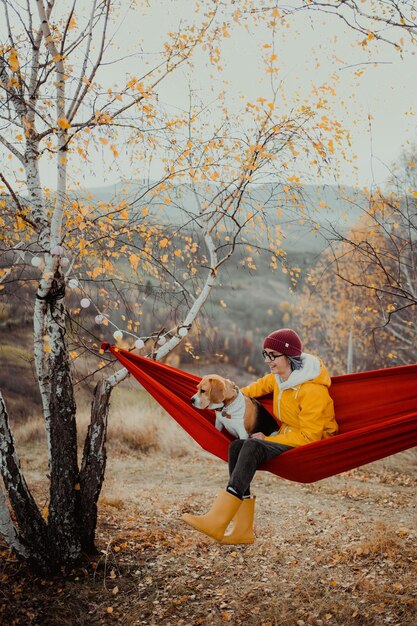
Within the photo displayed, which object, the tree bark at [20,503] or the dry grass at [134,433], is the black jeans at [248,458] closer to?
the tree bark at [20,503]

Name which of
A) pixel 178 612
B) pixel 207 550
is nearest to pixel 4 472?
pixel 178 612

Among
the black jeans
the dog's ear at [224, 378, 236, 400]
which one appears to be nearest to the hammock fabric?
the black jeans

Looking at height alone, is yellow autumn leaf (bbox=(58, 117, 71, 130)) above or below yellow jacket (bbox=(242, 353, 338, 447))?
above

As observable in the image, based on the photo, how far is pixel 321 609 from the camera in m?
3.44

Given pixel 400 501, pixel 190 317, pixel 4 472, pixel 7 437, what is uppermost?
pixel 190 317

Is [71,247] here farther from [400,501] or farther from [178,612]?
[400,501]

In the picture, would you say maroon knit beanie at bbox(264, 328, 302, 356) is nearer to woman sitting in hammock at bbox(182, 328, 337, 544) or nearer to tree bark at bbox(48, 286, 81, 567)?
woman sitting in hammock at bbox(182, 328, 337, 544)

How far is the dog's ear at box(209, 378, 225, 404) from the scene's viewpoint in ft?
9.48

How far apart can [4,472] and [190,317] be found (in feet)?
5.07

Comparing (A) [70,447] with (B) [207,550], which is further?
(B) [207,550]

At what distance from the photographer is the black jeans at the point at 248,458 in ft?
8.69

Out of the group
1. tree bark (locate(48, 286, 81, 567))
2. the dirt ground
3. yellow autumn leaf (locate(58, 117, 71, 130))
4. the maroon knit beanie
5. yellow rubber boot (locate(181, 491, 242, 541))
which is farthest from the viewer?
tree bark (locate(48, 286, 81, 567))

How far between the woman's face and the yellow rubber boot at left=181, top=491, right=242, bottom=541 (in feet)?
2.18

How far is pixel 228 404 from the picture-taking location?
2941mm
